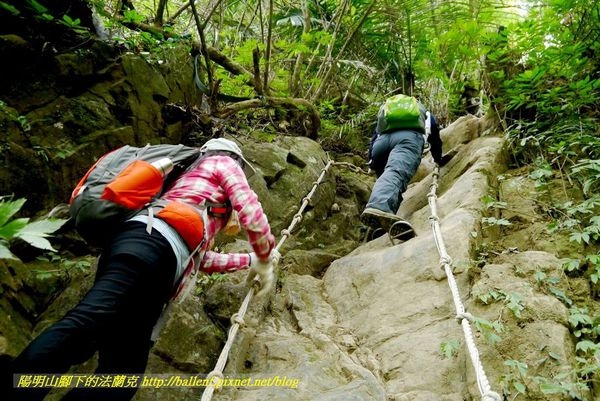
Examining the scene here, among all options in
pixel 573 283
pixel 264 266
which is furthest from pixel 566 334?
pixel 264 266

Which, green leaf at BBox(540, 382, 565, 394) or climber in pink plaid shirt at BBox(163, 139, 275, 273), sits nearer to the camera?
green leaf at BBox(540, 382, 565, 394)

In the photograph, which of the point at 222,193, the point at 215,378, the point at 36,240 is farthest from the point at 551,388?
the point at 36,240

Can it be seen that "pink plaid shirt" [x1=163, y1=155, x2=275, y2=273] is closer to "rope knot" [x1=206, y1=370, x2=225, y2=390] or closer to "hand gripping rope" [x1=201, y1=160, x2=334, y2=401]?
"hand gripping rope" [x1=201, y1=160, x2=334, y2=401]

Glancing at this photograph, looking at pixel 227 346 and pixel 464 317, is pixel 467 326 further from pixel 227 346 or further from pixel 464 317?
pixel 227 346

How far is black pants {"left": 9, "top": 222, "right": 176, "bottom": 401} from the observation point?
1.56m

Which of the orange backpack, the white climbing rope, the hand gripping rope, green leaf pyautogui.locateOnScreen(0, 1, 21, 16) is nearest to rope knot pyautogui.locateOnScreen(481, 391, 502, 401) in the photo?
the white climbing rope

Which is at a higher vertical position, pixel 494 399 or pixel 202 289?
pixel 494 399

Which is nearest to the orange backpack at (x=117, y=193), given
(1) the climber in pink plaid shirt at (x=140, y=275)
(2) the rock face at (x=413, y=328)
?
(1) the climber in pink plaid shirt at (x=140, y=275)

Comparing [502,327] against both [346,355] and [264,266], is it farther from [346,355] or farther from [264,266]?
[264,266]

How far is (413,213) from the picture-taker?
446 cm

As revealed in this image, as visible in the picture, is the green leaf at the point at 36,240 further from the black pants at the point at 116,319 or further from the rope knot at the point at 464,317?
the rope knot at the point at 464,317

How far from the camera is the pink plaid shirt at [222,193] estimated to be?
2.13 metres

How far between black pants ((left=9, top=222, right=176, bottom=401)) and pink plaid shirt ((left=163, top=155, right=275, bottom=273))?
0.32 m

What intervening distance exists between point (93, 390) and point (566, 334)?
7.67 feet
